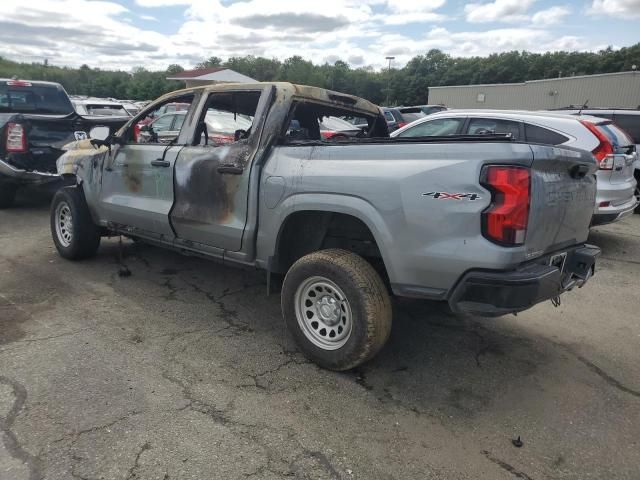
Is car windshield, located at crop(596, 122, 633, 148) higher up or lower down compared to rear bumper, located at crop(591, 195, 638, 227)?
higher up

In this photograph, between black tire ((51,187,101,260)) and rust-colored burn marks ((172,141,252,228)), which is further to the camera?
black tire ((51,187,101,260))

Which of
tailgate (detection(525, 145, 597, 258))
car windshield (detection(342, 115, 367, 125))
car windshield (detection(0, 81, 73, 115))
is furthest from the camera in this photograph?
car windshield (detection(0, 81, 73, 115))

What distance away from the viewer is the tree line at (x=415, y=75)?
60188 mm

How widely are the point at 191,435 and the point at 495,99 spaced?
4059 cm

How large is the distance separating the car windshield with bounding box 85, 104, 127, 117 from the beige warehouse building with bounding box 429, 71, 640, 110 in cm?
2717

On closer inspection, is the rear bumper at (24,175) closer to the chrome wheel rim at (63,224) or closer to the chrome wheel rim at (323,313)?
the chrome wheel rim at (63,224)

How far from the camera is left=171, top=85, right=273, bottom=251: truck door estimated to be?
3.93 m

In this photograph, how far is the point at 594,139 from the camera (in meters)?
6.39

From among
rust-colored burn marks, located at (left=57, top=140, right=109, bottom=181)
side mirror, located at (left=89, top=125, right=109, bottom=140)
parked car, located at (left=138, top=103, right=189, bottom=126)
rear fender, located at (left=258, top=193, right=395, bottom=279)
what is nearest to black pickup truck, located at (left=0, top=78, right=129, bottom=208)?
parked car, located at (left=138, top=103, right=189, bottom=126)

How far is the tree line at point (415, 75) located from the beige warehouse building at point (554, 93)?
70.4ft

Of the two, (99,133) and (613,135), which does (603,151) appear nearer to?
(613,135)

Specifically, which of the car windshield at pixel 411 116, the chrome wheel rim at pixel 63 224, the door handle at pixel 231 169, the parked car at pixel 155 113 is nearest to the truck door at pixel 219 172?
the door handle at pixel 231 169

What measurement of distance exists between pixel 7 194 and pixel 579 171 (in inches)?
343

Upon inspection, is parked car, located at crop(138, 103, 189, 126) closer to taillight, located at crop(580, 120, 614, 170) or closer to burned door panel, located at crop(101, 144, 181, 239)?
burned door panel, located at crop(101, 144, 181, 239)
